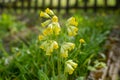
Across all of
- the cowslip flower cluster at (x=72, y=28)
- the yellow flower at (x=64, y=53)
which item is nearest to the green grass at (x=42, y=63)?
the cowslip flower cluster at (x=72, y=28)

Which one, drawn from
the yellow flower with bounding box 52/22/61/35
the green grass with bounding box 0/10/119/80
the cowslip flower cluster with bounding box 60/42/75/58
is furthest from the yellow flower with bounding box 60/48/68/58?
the green grass with bounding box 0/10/119/80

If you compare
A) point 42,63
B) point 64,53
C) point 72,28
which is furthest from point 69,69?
point 42,63

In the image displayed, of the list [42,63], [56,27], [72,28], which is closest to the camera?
[56,27]

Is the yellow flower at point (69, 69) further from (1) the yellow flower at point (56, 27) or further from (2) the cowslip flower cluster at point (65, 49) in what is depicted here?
(1) the yellow flower at point (56, 27)

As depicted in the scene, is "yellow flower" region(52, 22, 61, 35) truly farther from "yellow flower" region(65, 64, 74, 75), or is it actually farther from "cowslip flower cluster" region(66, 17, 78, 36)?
"yellow flower" region(65, 64, 74, 75)

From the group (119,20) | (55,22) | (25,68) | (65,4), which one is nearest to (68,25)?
(55,22)

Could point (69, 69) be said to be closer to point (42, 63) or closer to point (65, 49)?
point (65, 49)

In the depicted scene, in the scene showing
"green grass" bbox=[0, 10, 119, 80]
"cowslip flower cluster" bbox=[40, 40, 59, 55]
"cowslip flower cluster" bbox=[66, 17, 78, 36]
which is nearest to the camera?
"cowslip flower cluster" bbox=[40, 40, 59, 55]

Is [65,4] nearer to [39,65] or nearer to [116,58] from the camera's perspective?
[116,58]

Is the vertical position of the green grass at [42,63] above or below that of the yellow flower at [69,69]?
below

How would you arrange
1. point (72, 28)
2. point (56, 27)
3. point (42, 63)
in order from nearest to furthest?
point (56, 27)
point (72, 28)
point (42, 63)

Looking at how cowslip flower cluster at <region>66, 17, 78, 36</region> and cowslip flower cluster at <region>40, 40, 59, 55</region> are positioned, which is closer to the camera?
cowslip flower cluster at <region>40, 40, 59, 55</region>

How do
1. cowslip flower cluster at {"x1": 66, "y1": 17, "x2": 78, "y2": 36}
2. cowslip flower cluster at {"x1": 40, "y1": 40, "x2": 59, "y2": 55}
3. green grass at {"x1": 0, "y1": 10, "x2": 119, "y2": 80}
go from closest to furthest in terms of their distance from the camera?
cowslip flower cluster at {"x1": 40, "y1": 40, "x2": 59, "y2": 55} < cowslip flower cluster at {"x1": 66, "y1": 17, "x2": 78, "y2": 36} < green grass at {"x1": 0, "y1": 10, "x2": 119, "y2": 80}

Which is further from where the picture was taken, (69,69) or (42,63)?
(42,63)
